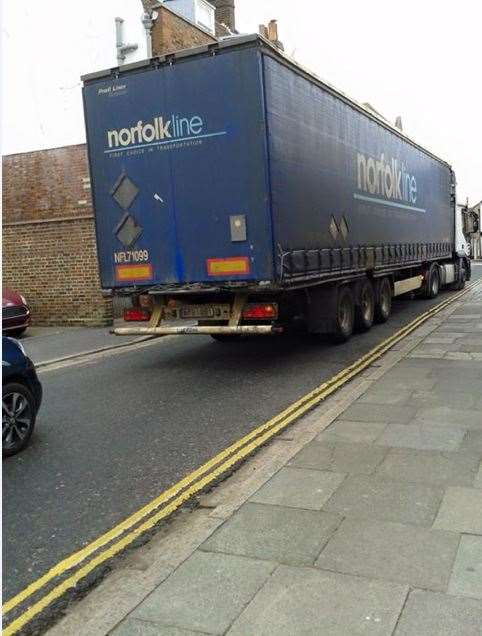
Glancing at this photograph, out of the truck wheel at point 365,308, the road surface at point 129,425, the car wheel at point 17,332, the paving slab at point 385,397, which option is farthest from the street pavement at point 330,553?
the car wheel at point 17,332

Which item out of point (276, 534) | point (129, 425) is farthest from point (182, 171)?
point (276, 534)

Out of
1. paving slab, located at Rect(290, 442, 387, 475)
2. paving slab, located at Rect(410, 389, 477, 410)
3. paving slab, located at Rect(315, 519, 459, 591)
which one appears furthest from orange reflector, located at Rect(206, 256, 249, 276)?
paving slab, located at Rect(315, 519, 459, 591)

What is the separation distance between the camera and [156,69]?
803cm

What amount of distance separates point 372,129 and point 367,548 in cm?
972

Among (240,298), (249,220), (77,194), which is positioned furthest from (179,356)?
(77,194)

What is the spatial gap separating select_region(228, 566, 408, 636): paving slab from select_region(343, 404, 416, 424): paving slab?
291cm

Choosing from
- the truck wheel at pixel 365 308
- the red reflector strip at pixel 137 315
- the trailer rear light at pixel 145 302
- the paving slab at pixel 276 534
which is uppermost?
the trailer rear light at pixel 145 302

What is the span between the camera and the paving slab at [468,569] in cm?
294

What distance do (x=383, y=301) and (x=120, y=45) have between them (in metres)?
10.0

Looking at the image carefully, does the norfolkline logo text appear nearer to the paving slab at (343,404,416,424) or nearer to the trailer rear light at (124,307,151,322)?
the trailer rear light at (124,307,151,322)

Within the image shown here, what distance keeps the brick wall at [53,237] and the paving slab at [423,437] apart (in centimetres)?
1064

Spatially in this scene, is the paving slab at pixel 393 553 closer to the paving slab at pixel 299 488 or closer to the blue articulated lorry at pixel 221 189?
the paving slab at pixel 299 488

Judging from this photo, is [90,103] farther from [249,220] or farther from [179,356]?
[179,356]

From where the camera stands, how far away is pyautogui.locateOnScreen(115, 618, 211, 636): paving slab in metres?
2.74
